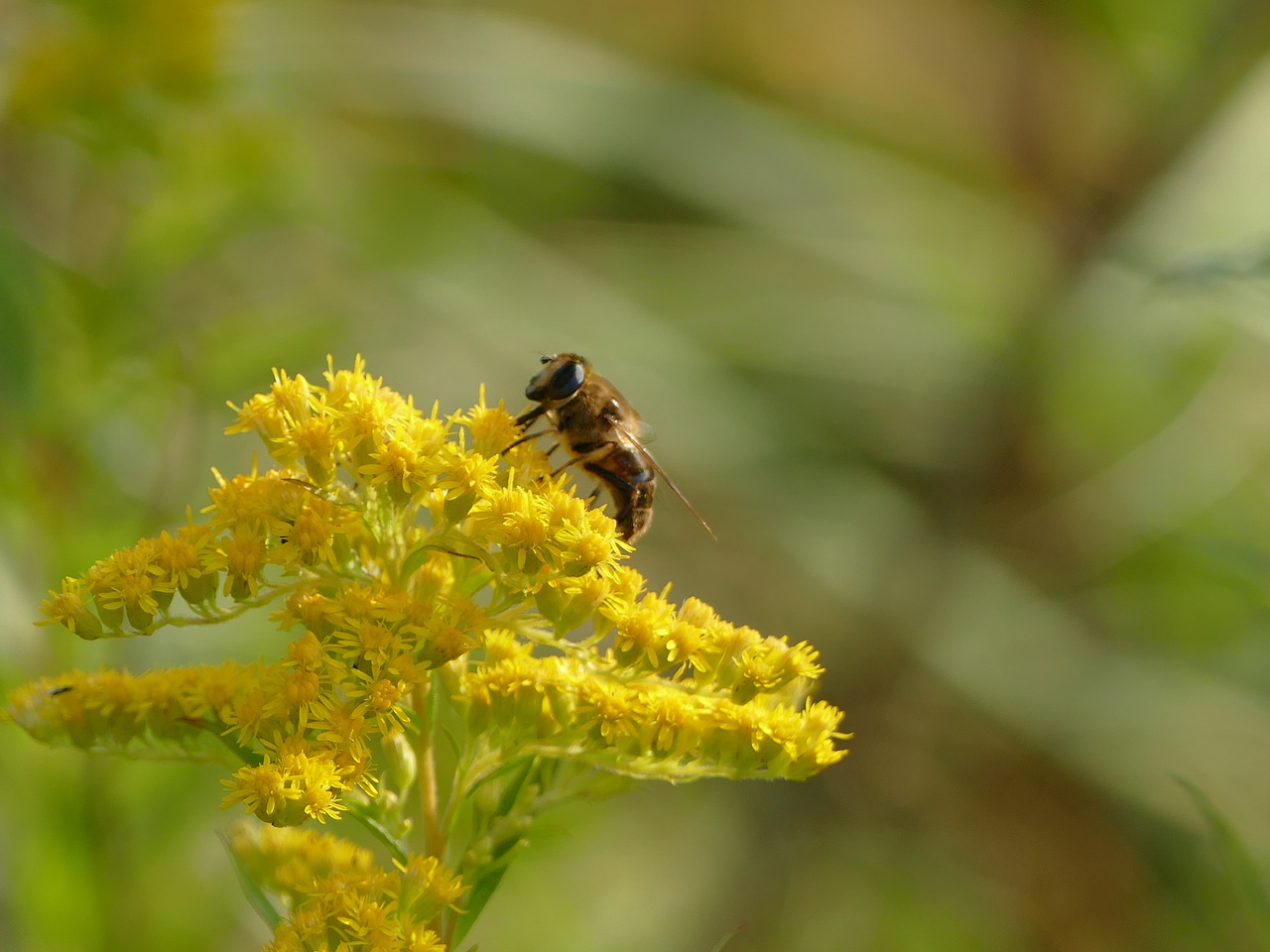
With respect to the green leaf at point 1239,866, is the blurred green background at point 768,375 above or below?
above

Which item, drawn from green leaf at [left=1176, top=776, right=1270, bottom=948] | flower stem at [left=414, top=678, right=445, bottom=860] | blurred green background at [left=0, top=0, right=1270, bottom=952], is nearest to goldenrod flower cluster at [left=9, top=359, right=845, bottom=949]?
flower stem at [left=414, top=678, right=445, bottom=860]

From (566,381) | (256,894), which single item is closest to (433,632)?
(256,894)

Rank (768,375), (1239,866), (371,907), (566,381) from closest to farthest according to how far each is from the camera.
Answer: (371,907) → (1239,866) → (566,381) → (768,375)

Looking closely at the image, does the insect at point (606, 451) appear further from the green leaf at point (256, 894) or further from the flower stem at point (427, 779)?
the green leaf at point (256, 894)

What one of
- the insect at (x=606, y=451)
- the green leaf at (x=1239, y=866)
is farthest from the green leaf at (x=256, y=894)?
the green leaf at (x=1239, y=866)

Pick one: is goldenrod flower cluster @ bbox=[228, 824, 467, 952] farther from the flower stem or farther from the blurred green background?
the blurred green background

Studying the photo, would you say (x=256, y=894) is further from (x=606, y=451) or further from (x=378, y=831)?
(x=606, y=451)
